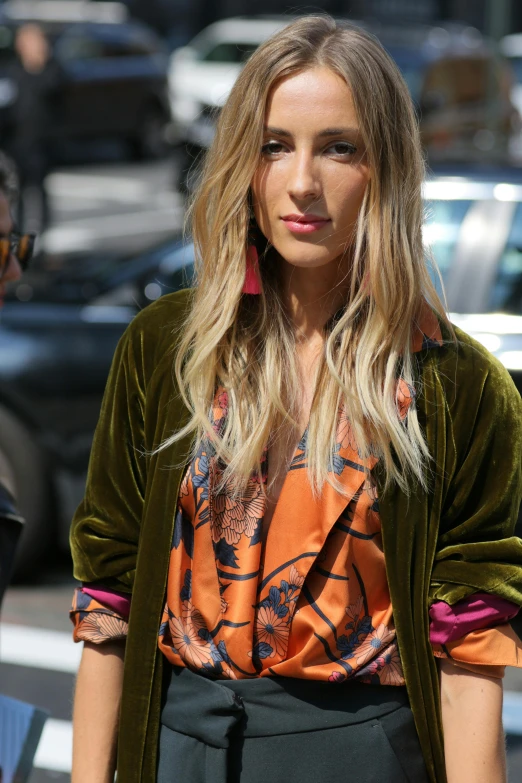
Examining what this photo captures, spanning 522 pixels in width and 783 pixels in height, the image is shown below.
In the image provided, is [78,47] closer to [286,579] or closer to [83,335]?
[83,335]

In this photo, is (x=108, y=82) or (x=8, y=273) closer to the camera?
(x=8, y=273)

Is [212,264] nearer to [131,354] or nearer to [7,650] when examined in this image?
[131,354]

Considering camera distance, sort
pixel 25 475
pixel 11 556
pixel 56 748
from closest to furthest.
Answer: pixel 11 556, pixel 56 748, pixel 25 475

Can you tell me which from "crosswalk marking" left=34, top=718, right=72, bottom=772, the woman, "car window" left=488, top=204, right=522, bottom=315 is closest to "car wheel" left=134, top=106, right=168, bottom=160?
"car window" left=488, top=204, right=522, bottom=315

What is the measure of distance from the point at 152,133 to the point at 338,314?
1776cm

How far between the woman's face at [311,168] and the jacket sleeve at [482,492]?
297 mm

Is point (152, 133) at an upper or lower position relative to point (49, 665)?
upper

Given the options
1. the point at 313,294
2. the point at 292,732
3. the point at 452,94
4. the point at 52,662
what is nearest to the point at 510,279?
the point at 52,662

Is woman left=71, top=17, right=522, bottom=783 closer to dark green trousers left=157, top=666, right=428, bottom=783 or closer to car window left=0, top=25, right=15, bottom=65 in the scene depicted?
dark green trousers left=157, top=666, right=428, bottom=783

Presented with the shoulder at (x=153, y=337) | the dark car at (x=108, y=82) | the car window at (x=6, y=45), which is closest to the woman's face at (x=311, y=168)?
the shoulder at (x=153, y=337)

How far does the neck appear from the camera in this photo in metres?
1.87

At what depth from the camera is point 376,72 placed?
1737mm

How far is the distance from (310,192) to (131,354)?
1.26 ft

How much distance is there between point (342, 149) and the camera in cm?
175
